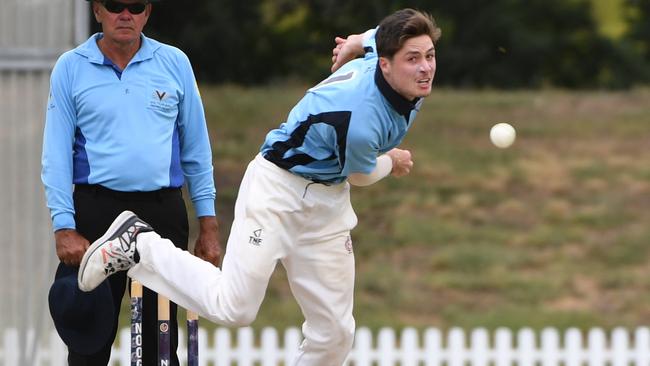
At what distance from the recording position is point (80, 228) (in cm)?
517

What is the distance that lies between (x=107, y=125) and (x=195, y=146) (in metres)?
0.41

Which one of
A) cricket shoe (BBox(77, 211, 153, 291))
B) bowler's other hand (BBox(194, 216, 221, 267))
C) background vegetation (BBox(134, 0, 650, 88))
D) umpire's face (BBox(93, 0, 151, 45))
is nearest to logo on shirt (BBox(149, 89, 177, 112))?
umpire's face (BBox(93, 0, 151, 45))

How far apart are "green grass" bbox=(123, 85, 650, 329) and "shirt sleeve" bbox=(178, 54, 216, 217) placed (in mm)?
5488

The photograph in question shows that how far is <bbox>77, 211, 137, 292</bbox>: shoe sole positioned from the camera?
497 centimetres

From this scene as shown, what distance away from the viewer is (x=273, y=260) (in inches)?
202

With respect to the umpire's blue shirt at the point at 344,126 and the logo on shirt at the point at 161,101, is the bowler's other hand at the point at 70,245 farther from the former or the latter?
the umpire's blue shirt at the point at 344,126

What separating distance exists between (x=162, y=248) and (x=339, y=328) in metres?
0.73

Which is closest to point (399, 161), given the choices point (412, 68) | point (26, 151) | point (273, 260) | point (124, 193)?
point (412, 68)

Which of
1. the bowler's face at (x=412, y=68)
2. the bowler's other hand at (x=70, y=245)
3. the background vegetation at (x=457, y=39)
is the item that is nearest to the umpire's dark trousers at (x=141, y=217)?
the bowler's other hand at (x=70, y=245)

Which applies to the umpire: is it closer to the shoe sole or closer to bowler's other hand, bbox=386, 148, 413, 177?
the shoe sole

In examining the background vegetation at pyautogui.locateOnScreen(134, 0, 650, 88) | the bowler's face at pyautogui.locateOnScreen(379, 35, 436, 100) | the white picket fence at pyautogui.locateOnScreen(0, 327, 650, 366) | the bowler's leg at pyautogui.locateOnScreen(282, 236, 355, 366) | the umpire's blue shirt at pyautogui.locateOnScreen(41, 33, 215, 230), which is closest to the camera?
the bowler's face at pyautogui.locateOnScreen(379, 35, 436, 100)

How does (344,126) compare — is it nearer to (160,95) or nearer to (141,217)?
(160,95)

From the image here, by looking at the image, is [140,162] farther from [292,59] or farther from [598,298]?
[292,59]

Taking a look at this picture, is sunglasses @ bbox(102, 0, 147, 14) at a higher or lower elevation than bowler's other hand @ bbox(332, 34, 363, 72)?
higher
